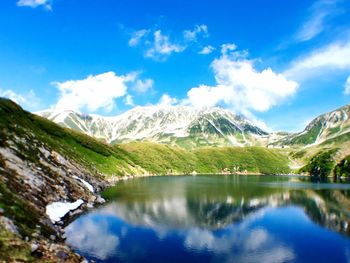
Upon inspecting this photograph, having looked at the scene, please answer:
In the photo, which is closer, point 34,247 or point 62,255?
point 34,247

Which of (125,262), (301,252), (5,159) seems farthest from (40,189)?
(301,252)

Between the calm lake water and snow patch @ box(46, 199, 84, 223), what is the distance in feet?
12.5

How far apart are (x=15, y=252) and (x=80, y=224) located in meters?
41.1

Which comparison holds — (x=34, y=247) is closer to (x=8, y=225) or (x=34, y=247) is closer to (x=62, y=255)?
(x=62, y=255)

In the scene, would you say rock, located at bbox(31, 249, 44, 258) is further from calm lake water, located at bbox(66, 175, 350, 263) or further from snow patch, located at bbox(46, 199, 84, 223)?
snow patch, located at bbox(46, 199, 84, 223)

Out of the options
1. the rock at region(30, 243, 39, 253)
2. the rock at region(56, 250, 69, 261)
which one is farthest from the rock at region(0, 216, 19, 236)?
the rock at region(56, 250, 69, 261)

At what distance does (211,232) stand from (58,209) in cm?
3890

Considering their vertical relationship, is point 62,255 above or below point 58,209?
below

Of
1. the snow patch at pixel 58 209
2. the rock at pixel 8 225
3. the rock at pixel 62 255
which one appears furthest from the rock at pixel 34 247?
the snow patch at pixel 58 209

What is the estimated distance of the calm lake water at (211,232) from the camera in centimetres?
6031

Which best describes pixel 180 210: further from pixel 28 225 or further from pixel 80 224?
pixel 28 225

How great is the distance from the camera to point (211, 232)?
77625 mm

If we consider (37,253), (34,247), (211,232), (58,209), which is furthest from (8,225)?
(211,232)

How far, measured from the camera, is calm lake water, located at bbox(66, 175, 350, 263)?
198ft
